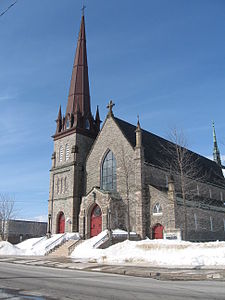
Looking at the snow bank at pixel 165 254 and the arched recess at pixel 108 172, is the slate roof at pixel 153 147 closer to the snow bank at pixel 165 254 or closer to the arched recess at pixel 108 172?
the arched recess at pixel 108 172

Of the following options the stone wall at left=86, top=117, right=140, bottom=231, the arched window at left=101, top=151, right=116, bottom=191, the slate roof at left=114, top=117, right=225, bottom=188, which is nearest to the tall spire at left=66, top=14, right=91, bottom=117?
the stone wall at left=86, top=117, right=140, bottom=231

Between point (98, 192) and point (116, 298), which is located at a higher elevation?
point (98, 192)

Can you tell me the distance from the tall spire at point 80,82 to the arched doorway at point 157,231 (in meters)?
18.2

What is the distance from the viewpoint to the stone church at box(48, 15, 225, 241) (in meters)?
28.5

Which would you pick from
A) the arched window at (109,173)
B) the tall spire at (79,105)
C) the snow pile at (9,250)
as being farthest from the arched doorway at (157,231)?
the tall spire at (79,105)

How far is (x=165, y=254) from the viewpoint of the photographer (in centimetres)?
1878

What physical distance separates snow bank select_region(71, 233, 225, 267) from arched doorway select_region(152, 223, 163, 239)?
634 centimetres

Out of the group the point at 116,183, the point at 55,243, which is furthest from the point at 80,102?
the point at 55,243

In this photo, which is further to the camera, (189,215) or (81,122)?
(81,122)

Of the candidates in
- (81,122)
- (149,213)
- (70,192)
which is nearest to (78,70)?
(81,122)

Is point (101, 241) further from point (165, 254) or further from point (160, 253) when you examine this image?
point (165, 254)

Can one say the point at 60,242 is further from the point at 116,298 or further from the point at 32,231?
the point at 32,231

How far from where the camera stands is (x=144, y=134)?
3744 cm

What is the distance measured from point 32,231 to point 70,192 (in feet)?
139
